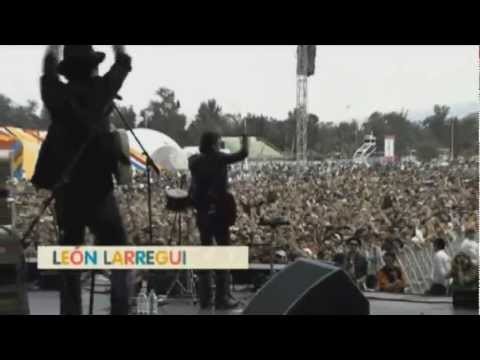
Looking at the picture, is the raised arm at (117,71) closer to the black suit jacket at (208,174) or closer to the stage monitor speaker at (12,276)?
the black suit jacket at (208,174)

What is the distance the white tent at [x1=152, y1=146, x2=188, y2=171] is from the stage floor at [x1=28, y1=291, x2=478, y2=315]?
83 centimetres

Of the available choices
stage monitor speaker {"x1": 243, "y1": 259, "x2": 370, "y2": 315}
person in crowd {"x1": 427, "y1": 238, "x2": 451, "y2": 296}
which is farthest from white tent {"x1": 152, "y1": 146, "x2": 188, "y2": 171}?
person in crowd {"x1": 427, "y1": 238, "x2": 451, "y2": 296}

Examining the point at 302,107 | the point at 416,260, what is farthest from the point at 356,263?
the point at 302,107

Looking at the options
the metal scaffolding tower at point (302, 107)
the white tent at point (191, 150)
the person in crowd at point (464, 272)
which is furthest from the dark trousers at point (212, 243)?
the person in crowd at point (464, 272)

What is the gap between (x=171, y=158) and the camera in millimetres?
6957

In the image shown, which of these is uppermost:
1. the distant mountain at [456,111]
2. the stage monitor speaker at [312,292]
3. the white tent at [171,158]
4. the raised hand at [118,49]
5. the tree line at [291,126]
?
the raised hand at [118,49]

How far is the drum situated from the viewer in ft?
22.9

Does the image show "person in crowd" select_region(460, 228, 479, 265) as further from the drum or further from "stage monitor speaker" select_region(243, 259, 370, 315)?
the drum

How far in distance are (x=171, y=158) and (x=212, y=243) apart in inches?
23.0

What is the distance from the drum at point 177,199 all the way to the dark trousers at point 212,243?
116 millimetres

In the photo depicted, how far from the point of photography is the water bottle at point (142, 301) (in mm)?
6965

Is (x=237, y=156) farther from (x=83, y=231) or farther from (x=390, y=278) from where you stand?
(x=390, y=278)
